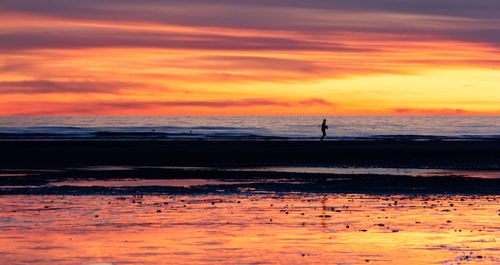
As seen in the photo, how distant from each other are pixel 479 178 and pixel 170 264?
2315 centimetres

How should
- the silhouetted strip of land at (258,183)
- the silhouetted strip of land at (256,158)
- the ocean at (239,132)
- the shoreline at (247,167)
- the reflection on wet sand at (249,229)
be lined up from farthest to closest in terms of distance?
the ocean at (239,132) < the silhouetted strip of land at (256,158) < the shoreline at (247,167) < the silhouetted strip of land at (258,183) < the reflection on wet sand at (249,229)

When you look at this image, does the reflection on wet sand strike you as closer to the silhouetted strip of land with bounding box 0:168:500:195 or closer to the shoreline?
the silhouetted strip of land with bounding box 0:168:500:195

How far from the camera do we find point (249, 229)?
61.0 ft

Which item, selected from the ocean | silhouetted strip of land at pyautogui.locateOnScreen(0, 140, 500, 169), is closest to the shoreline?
silhouetted strip of land at pyautogui.locateOnScreen(0, 140, 500, 169)

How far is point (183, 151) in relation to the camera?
188 ft

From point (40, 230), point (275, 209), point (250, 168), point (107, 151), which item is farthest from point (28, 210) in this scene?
point (107, 151)

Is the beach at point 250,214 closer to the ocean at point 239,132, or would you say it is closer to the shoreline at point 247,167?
the shoreline at point 247,167

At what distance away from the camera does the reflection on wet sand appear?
49.5ft

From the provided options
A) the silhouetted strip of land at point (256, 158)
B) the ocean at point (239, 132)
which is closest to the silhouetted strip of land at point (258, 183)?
the silhouetted strip of land at point (256, 158)

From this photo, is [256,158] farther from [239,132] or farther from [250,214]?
[239,132]

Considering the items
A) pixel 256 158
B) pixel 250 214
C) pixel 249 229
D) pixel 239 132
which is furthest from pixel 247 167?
pixel 239 132

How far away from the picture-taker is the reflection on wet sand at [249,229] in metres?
15.1

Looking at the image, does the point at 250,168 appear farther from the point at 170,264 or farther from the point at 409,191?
the point at 170,264

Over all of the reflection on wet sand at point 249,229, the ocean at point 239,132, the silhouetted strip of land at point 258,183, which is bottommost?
the reflection on wet sand at point 249,229
